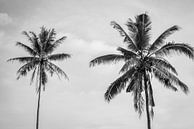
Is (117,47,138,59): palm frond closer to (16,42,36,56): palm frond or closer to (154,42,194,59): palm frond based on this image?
(154,42,194,59): palm frond

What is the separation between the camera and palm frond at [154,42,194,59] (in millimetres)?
22458

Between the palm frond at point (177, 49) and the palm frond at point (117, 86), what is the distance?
2.56m

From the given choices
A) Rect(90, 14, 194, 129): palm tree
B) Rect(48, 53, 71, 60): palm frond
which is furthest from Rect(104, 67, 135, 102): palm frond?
Rect(48, 53, 71, 60): palm frond

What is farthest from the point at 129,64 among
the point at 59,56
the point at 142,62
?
the point at 59,56

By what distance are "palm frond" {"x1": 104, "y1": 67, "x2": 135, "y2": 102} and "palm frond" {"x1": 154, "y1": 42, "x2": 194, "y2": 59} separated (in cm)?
256

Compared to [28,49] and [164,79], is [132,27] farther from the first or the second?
[28,49]

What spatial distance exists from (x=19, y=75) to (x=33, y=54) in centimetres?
296

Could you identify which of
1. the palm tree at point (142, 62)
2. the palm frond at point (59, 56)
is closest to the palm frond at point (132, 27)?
the palm tree at point (142, 62)

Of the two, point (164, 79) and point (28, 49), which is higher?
point (28, 49)

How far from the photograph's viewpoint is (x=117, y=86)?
78.1 feet

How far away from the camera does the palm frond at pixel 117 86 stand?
23.7 metres

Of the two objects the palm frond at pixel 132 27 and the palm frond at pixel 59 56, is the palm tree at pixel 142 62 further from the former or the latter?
the palm frond at pixel 59 56

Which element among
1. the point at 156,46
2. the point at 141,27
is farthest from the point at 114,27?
the point at 156,46

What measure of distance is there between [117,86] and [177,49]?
537cm
